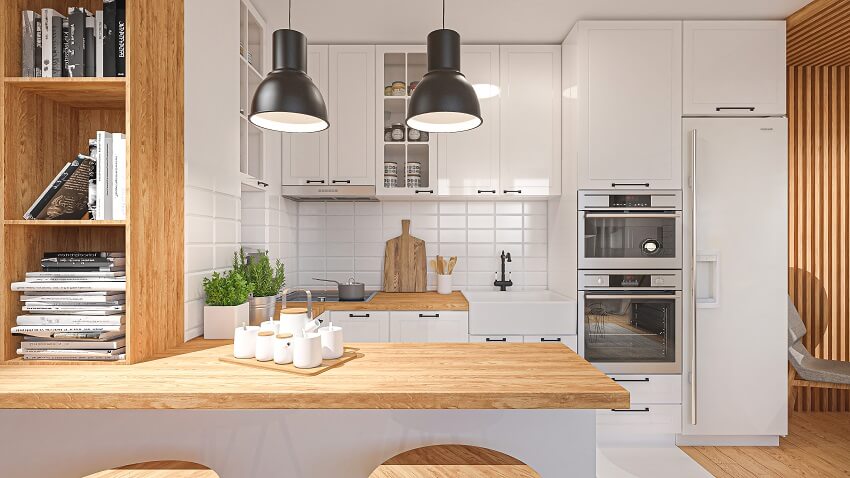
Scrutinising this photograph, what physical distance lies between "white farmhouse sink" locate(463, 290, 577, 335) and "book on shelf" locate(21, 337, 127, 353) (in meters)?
2.05

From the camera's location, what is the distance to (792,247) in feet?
12.2

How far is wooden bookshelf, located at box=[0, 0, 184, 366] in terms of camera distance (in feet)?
5.23

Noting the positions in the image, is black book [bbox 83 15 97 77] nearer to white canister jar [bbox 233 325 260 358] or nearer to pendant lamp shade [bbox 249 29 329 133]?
pendant lamp shade [bbox 249 29 329 133]

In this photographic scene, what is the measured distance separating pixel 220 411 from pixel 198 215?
3.24 ft

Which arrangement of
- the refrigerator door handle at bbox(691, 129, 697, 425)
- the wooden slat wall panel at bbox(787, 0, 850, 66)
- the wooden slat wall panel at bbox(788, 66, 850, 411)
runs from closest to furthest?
the wooden slat wall panel at bbox(787, 0, 850, 66) → the refrigerator door handle at bbox(691, 129, 697, 425) → the wooden slat wall panel at bbox(788, 66, 850, 411)

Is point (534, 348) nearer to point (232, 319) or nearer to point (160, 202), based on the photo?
point (232, 319)

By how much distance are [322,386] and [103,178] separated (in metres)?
1.03

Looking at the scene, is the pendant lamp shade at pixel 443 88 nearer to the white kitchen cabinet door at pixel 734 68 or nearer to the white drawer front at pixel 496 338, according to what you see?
the white drawer front at pixel 496 338

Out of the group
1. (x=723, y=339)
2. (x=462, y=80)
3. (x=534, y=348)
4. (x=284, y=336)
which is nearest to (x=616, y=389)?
(x=534, y=348)

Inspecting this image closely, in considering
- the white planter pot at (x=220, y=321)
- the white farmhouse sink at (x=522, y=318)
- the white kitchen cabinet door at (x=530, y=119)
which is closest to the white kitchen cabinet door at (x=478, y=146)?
the white kitchen cabinet door at (x=530, y=119)

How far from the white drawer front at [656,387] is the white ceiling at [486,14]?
2.27 meters

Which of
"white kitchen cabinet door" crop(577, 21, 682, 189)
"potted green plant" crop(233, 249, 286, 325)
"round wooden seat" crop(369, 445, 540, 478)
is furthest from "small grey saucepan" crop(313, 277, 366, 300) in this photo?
"round wooden seat" crop(369, 445, 540, 478)

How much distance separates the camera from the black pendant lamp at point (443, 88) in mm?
1677

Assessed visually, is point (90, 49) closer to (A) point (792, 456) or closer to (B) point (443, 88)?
(B) point (443, 88)
